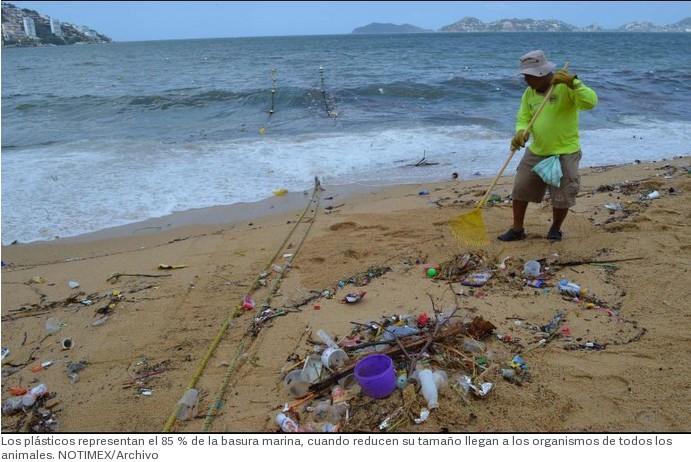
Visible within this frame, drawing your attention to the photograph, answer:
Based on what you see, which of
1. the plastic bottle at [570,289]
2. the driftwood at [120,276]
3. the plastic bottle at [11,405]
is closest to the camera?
the plastic bottle at [11,405]

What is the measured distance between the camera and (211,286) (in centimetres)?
403

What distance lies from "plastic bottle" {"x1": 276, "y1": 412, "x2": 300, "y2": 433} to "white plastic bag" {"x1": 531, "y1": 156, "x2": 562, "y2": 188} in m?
2.87

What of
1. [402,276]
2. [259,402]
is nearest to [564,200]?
[402,276]

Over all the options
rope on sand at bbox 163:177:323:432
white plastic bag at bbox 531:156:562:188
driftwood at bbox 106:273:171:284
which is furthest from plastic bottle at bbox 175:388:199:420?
white plastic bag at bbox 531:156:562:188

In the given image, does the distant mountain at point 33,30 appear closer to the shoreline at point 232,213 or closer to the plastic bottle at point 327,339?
the shoreline at point 232,213

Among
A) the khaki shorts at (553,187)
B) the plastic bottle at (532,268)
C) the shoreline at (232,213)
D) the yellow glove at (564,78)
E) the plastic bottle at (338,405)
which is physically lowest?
the shoreline at (232,213)

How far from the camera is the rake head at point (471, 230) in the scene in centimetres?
401

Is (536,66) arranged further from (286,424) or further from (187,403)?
(187,403)

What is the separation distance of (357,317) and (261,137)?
25.6 feet

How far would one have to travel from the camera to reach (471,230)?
407cm

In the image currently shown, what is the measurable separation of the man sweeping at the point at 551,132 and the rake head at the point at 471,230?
0.52m

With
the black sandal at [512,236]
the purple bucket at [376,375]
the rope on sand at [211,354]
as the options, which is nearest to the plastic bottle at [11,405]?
the rope on sand at [211,354]

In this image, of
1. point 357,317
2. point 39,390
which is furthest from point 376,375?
point 39,390

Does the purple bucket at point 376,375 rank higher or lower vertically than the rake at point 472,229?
lower
